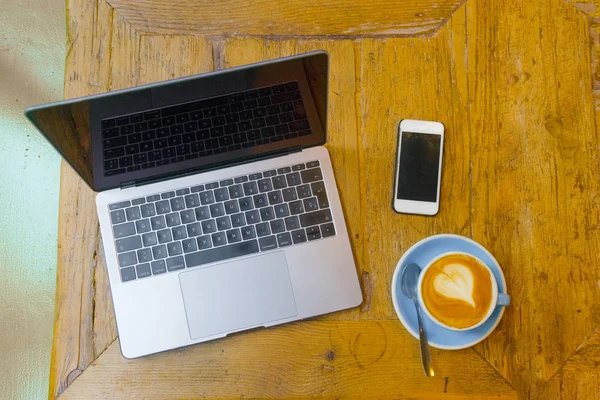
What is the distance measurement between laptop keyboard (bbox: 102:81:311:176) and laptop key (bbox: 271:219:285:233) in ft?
0.41

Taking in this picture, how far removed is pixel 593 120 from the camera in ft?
2.50

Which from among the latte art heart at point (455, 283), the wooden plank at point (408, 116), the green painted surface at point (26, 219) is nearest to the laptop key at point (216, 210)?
the wooden plank at point (408, 116)

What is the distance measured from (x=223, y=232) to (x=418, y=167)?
32 centimetres

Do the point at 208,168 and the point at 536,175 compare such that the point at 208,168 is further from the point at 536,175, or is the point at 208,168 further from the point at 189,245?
the point at 536,175

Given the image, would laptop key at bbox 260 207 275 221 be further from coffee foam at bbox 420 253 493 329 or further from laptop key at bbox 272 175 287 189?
coffee foam at bbox 420 253 493 329

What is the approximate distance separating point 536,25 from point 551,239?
0.35m

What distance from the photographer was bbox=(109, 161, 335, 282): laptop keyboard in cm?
73

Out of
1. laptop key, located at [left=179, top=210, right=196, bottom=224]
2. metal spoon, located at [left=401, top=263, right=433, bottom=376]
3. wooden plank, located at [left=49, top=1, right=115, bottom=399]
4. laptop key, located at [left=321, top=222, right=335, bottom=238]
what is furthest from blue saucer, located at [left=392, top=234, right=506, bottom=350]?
wooden plank, located at [left=49, top=1, right=115, bottom=399]

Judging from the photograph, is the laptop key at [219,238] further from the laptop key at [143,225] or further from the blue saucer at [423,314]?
the blue saucer at [423,314]

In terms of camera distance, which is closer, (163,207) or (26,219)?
(163,207)

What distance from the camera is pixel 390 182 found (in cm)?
76

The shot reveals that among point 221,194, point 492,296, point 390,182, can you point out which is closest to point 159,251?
point 221,194

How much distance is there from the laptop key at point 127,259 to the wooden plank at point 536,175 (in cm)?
54

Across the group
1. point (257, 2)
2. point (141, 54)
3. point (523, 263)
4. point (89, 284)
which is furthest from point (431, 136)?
point (89, 284)
